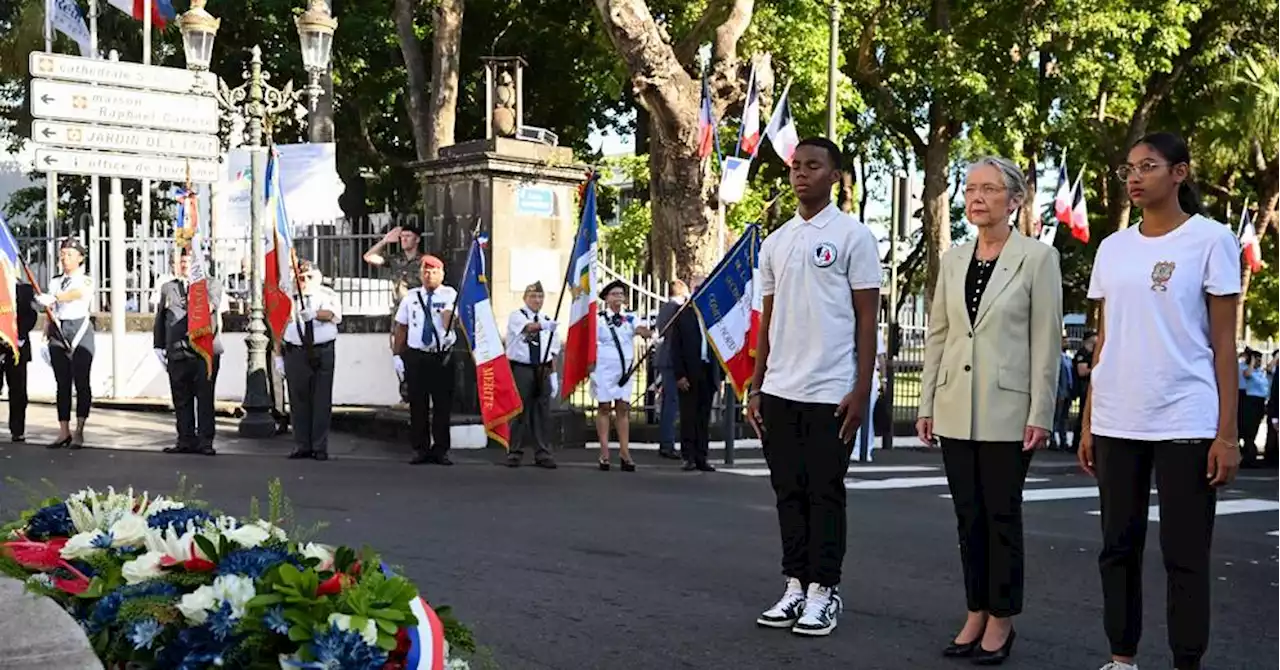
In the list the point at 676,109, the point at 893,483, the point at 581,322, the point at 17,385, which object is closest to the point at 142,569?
the point at 581,322

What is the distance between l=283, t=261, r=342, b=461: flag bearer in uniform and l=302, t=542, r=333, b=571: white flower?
9.76 metres

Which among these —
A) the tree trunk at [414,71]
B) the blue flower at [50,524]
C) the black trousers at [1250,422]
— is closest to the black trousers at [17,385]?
the blue flower at [50,524]

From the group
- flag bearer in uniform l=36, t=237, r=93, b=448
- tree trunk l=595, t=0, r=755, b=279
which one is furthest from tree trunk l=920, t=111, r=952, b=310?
flag bearer in uniform l=36, t=237, r=93, b=448

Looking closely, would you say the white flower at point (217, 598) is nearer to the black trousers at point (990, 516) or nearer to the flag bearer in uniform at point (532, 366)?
the black trousers at point (990, 516)

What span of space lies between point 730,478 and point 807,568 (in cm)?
660

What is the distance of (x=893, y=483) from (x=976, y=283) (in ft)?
25.0

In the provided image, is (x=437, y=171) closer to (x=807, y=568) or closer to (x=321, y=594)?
(x=807, y=568)

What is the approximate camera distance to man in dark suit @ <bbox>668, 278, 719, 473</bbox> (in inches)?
499

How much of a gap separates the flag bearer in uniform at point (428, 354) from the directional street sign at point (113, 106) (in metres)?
3.96

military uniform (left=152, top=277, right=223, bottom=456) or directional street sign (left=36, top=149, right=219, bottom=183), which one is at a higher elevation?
directional street sign (left=36, top=149, right=219, bottom=183)

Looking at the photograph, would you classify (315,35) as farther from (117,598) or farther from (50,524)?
(117,598)

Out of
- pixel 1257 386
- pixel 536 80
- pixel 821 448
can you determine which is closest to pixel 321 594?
pixel 821 448

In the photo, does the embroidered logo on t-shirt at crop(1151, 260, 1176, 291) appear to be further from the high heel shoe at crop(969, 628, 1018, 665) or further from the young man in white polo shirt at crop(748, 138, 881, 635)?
the high heel shoe at crop(969, 628, 1018, 665)

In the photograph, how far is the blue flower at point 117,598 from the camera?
2.52 m
